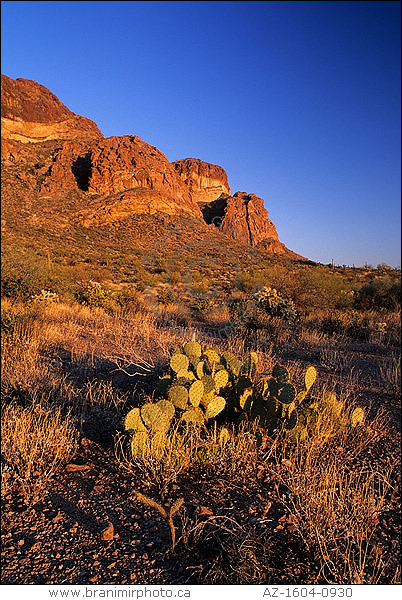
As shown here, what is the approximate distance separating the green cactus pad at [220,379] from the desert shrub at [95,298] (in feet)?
27.5

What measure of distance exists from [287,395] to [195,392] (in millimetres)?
814

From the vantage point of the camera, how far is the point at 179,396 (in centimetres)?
309

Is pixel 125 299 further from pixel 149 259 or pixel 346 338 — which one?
pixel 149 259

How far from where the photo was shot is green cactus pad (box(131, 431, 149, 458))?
2658 millimetres

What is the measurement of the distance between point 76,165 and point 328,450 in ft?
169

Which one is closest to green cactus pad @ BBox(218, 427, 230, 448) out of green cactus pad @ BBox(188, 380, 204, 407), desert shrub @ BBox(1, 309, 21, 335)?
green cactus pad @ BBox(188, 380, 204, 407)

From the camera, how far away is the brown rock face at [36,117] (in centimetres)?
6041

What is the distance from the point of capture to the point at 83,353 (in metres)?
5.59

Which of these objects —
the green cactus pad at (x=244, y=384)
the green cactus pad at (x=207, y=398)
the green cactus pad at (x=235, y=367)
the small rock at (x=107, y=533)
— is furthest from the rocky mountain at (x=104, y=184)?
the small rock at (x=107, y=533)

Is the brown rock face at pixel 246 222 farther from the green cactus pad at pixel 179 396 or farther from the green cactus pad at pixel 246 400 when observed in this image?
the green cactus pad at pixel 179 396

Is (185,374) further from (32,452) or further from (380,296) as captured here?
(380,296)

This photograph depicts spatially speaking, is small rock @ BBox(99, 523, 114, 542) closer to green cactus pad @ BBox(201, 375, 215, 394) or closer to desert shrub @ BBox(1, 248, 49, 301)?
green cactus pad @ BBox(201, 375, 215, 394)

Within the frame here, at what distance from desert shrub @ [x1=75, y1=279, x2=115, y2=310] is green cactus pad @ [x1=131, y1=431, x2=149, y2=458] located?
885 centimetres

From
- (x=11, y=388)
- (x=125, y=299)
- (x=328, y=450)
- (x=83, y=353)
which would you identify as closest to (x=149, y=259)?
(x=125, y=299)
